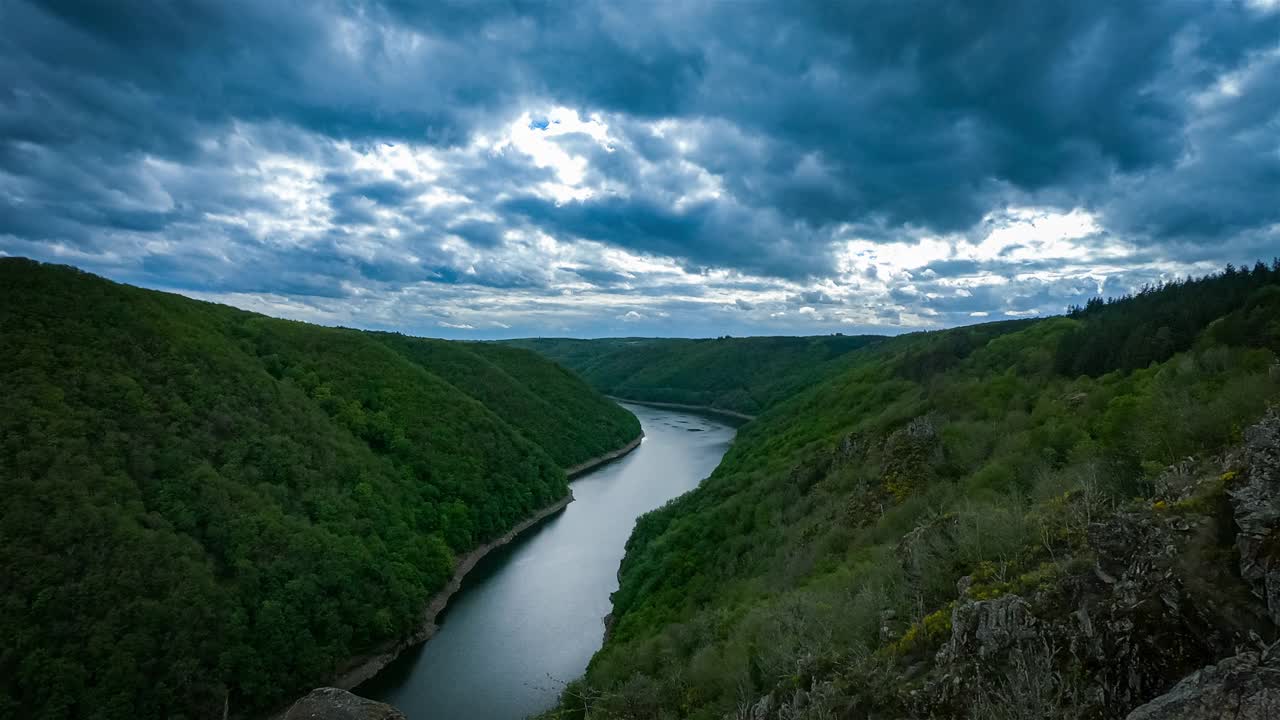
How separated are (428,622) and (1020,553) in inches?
1456

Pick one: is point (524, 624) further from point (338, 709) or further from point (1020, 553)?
point (1020, 553)

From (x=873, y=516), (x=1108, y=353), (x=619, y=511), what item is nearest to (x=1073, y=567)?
(x=873, y=516)

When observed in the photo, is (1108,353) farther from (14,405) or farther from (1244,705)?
(14,405)

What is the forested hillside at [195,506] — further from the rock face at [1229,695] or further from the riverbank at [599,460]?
the rock face at [1229,695]

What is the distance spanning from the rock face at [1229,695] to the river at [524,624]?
27.1m

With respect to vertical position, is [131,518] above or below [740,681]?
below

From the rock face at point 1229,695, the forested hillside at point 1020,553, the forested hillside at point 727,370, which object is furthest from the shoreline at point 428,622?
the forested hillside at point 727,370

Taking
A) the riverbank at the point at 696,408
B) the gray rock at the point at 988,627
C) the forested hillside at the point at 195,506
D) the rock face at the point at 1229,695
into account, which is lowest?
the riverbank at the point at 696,408

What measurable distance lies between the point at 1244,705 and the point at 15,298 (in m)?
56.8

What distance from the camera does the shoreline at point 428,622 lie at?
3069 cm

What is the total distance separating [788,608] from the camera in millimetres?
10820

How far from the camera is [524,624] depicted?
35844 millimetres

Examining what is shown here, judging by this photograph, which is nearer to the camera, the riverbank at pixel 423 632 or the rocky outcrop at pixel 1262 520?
the rocky outcrop at pixel 1262 520

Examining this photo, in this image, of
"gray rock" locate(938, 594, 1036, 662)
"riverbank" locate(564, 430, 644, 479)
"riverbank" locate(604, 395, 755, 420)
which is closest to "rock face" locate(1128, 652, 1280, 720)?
"gray rock" locate(938, 594, 1036, 662)
